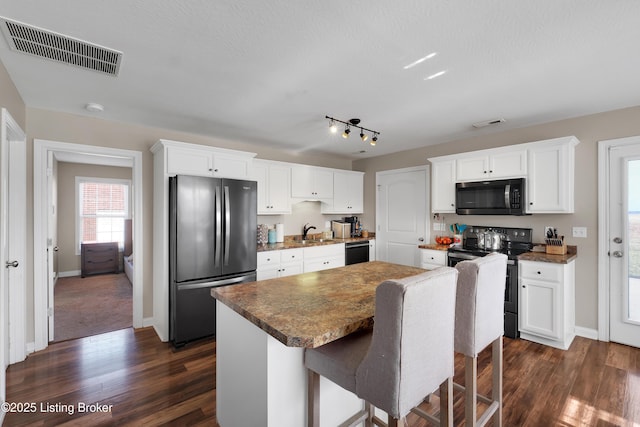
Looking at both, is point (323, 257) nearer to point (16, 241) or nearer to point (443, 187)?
point (443, 187)

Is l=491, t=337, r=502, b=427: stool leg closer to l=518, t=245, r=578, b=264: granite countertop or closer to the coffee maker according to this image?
l=518, t=245, r=578, b=264: granite countertop

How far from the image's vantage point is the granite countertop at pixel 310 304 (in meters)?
1.17

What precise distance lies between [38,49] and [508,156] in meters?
4.30

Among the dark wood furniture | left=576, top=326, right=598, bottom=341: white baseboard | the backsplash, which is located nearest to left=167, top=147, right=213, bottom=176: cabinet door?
the backsplash

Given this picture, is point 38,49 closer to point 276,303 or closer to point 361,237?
point 276,303

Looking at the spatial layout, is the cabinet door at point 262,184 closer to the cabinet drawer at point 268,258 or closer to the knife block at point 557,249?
the cabinet drawer at point 268,258

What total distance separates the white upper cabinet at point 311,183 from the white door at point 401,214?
98cm

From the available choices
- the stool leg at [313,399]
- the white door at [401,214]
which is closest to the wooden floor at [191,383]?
the stool leg at [313,399]

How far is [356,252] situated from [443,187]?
175 centimetres

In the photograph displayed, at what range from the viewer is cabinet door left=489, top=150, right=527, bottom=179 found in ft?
10.8

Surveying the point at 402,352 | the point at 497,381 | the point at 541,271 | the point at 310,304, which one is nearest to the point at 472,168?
the point at 541,271

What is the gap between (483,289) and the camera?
1.60 meters

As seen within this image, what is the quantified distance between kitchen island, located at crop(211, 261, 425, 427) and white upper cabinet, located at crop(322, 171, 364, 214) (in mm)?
3272

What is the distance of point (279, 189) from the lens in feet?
14.3
